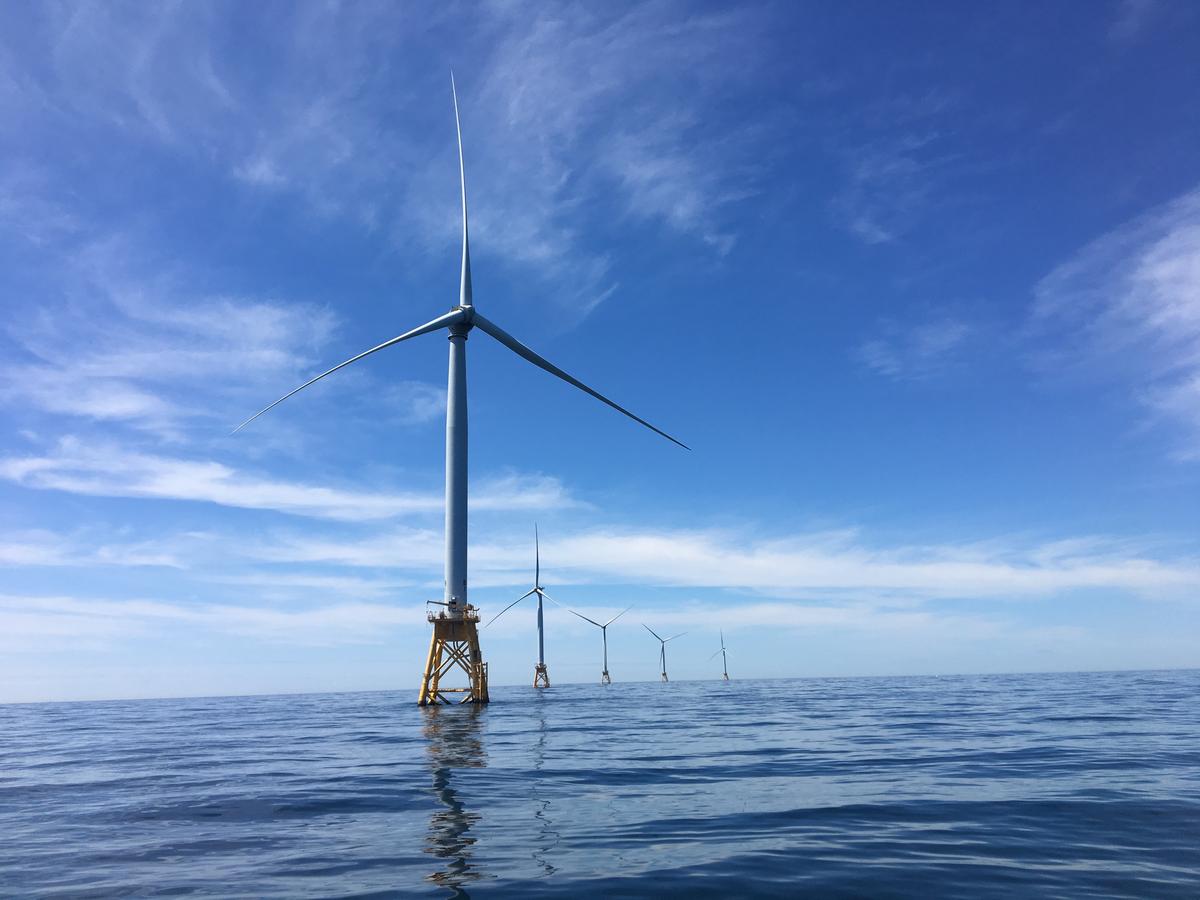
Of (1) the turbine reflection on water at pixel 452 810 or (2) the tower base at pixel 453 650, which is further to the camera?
(2) the tower base at pixel 453 650

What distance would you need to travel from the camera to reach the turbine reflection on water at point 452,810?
14055 mm

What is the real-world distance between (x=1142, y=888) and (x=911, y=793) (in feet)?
32.3

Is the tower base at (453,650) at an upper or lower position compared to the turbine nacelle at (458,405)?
lower

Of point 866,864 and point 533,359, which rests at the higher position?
point 533,359

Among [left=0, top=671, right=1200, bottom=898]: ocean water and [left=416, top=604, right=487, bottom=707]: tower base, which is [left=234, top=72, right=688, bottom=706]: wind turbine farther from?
[left=0, top=671, right=1200, bottom=898]: ocean water

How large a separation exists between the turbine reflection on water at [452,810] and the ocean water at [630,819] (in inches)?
4.0

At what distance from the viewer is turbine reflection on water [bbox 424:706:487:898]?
1405 centimetres

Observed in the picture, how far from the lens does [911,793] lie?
72.6ft

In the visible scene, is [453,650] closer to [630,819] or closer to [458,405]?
[458,405]

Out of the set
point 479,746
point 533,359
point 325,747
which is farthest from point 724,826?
point 533,359

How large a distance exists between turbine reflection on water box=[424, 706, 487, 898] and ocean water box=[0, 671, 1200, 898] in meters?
0.10

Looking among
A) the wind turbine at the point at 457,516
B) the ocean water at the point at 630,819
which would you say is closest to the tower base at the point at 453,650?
the wind turbine at the point at 457,516

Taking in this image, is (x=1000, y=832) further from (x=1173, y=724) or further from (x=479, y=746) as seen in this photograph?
(x=1173, y=724)

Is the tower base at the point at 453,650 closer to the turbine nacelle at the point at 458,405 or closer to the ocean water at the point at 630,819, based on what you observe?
the turbine nacelle at the point at 458,405
